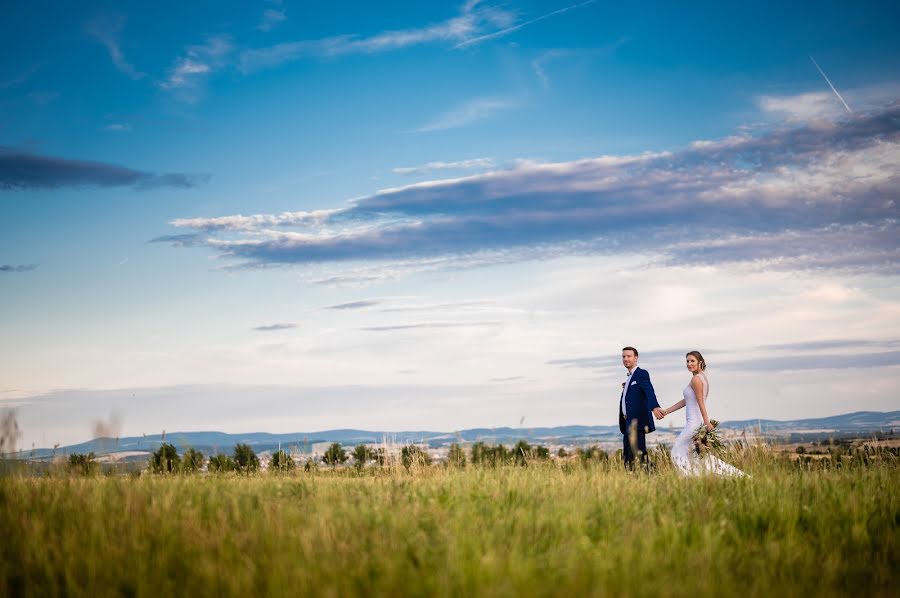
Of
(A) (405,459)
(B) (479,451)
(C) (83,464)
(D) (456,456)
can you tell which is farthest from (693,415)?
(C) (83,464)

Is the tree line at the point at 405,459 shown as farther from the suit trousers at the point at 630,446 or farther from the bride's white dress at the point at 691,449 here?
the bride's white dress at the point at 691,449

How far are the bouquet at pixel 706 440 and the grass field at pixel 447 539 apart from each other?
297 cm

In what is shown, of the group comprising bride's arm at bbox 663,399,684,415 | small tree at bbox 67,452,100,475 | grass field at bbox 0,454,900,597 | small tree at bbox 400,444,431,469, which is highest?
bride's arm at bbox 663,399,684,415

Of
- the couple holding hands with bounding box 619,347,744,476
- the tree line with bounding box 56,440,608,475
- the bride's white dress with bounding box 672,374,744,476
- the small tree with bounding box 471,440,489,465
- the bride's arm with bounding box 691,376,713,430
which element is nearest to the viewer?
Result: the bride's white dress with bounding box 672,374,744,476

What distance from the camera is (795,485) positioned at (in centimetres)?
1128

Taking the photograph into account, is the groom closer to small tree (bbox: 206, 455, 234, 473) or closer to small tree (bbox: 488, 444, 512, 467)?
small tree (bbox: 488, 444, 512, 467)

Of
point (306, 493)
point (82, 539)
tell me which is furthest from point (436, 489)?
point (82, 539)

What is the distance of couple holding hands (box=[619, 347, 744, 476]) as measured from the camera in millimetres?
14091

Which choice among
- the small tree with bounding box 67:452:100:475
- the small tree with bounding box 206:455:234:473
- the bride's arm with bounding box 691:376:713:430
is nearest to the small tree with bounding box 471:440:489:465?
the bride's arm with bounding box 691:376:713:430

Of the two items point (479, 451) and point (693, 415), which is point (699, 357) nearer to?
point (693, 415)

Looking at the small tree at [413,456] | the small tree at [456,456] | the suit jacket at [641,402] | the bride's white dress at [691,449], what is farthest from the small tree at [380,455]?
the bride's white dress at [691,449]

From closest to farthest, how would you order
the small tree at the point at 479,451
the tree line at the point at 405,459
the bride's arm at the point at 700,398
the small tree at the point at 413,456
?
the bride's arm at the point at 700,398
the tree line at the point at 405,459
the small tree at the point at 413,456
the small tree at the point at 479,451

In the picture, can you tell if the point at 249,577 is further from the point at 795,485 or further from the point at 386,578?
the point at 795,485

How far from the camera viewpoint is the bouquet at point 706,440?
46.4ft
